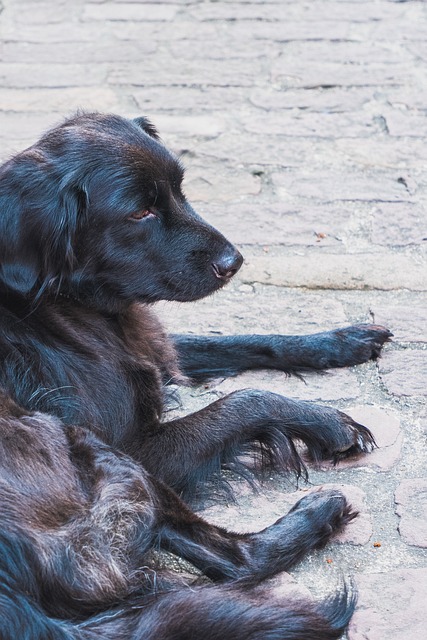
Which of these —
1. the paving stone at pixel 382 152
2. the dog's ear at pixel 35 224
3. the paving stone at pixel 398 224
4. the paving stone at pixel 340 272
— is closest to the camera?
the dog's ear at pixel 35 224

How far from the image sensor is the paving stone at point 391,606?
272 centimetres

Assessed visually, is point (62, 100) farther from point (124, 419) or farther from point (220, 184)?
point (124, 419)

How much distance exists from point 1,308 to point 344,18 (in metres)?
4.83

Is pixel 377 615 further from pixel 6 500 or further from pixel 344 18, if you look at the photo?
pixel 344 18

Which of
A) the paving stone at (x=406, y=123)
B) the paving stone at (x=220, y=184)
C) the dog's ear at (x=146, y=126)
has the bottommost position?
the paving stone at (x=406, y=123)

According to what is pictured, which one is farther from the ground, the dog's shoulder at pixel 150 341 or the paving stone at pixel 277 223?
the dog's shoulder at pixel 150 341

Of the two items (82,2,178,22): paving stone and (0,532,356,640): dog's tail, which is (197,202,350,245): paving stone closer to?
(0,532,356,640): dog's tail

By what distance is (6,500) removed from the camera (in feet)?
8.55

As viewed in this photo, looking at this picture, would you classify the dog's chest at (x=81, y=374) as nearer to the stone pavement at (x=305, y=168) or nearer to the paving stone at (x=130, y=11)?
the stone pavement at (x=305, y=168)

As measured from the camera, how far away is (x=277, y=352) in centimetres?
403

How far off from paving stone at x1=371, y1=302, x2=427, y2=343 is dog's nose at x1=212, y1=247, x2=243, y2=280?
84 centimetres

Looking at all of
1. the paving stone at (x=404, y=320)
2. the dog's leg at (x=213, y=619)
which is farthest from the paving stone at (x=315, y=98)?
the dog's leg at (x=213, y=619)

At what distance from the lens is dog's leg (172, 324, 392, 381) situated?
13.2 ft

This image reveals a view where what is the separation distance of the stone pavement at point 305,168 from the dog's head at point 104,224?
1.69 feet
